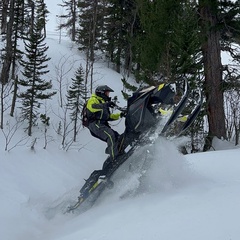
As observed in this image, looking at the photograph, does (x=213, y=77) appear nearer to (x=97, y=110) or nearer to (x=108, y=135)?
(x=108, y=135)

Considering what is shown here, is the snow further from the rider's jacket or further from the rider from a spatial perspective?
the rider's jacket

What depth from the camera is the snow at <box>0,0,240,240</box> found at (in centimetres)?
352

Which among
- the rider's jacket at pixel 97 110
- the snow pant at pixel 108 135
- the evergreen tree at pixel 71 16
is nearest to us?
the rider's jacket at pixel 97 110

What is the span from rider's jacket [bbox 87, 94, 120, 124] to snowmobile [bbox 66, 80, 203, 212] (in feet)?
1.13

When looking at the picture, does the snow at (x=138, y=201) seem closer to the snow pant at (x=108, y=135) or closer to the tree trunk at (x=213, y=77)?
the snow pant at (x=108, y=135)

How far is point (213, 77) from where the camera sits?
13.4m

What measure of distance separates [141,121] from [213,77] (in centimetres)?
894

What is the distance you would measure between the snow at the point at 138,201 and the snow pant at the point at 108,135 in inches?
14.8

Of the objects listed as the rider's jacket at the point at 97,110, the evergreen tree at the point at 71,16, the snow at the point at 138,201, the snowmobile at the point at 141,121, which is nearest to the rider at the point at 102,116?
the rider's jacket at the point at 97,110

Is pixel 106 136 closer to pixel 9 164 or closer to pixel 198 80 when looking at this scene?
pixel 9 164

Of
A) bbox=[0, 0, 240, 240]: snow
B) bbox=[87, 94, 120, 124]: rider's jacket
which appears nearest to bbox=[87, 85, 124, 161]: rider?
bbox=[87, 94, 120, 124]: rider's jacket

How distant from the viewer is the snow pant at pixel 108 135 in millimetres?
5797

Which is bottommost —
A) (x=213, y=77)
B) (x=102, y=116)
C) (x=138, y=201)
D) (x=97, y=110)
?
(x=138, y=201)

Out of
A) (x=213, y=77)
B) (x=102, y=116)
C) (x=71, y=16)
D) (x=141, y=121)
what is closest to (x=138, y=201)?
(x=141, y=121)
